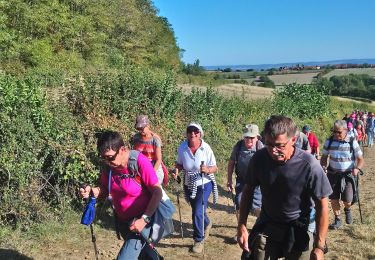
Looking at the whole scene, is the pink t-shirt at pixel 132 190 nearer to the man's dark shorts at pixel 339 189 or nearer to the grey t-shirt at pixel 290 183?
the grey t-shirt at pixel 290 183

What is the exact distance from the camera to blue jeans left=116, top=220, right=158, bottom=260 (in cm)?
407

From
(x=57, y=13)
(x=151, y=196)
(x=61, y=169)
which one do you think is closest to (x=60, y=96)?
(x=61, y=169)

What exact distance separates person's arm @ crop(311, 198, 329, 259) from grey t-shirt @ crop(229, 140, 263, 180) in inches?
120

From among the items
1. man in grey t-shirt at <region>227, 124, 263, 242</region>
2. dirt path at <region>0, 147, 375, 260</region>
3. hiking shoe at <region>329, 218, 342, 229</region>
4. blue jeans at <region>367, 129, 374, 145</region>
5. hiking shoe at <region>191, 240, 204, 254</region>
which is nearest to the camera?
dirt path at <region>0, 147, 375, 260</region>

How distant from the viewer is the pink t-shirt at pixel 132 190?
13.0 feet

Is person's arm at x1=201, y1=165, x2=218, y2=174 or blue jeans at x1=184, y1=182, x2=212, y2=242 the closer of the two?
person's arm at x1=201, y1=165, x2=218, y2=174

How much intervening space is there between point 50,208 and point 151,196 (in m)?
3.66

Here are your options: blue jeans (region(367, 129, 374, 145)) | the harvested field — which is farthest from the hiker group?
blue jeans (region(367, 129, 374, 145))

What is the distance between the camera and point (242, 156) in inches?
264

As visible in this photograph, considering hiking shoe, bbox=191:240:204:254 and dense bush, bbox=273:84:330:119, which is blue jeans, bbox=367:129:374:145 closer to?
dense bush, bbox=273:84:330:119

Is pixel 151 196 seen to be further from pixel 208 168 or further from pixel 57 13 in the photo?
pixel 57 13

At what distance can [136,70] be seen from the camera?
11023mm

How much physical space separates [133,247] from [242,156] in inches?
117

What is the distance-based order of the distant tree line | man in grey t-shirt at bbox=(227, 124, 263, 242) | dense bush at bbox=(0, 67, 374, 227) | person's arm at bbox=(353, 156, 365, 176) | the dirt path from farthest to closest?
the distant tree line
person's arm at bbox=(353, 156, 365, 176)
dense bush at bbox=(0, 67, 374, 227)
man in grey t-shirt at bbox=(227, 124, 263, 242)
the dirt path
